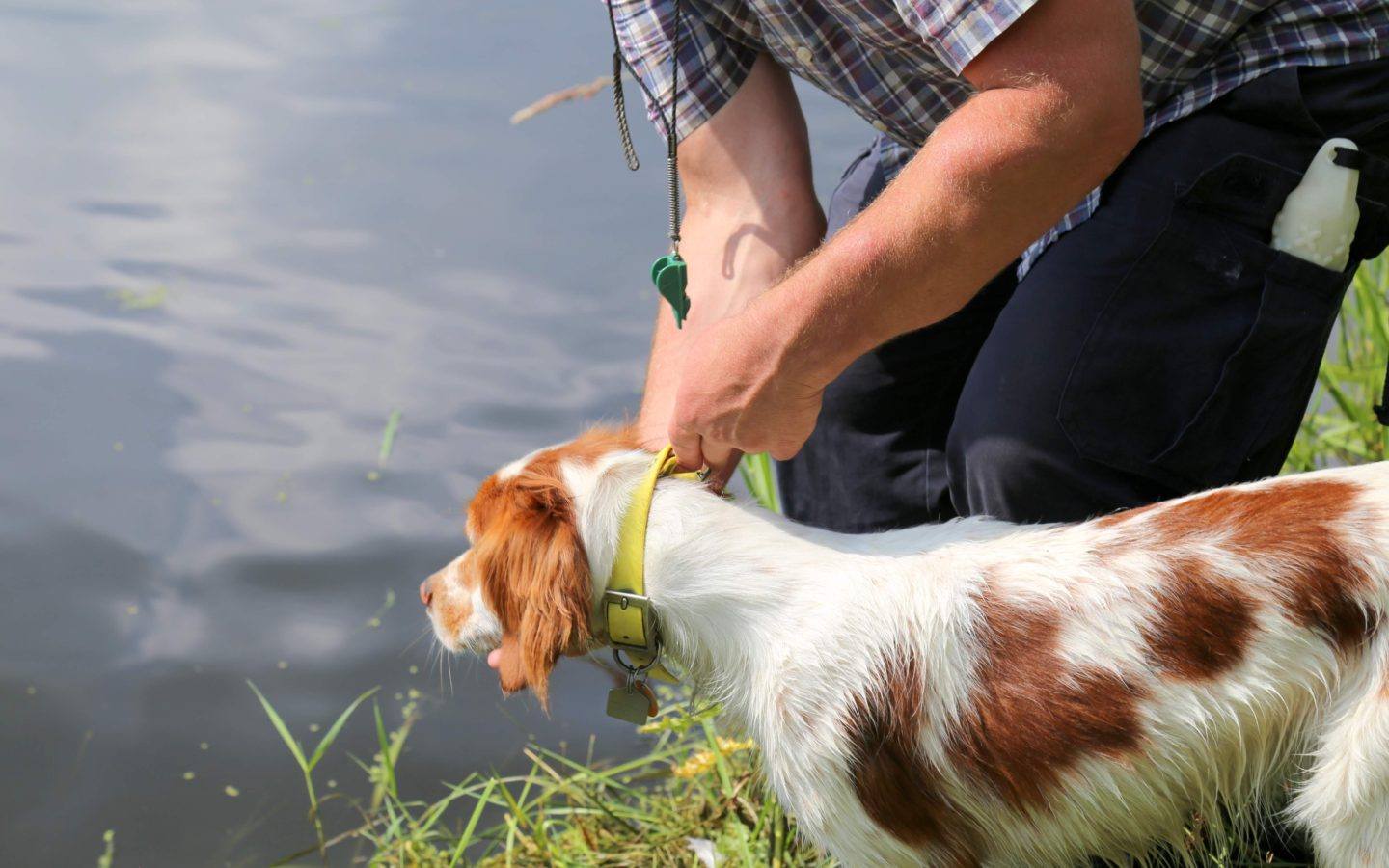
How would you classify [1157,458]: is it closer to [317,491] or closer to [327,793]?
[327,793]

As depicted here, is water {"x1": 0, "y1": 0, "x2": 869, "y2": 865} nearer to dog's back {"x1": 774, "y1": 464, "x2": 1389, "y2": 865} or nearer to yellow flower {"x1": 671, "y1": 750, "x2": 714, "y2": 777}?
yellow flower {"x1": 671, "y1": 750, "x2": 714, "y2": 777}

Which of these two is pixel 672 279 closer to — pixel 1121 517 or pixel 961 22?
pixel 961 22

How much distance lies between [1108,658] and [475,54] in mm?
5008

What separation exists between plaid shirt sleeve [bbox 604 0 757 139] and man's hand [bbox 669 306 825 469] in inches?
29.1

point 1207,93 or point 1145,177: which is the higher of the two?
point 1207,93

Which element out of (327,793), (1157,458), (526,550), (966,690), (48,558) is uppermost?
(1157,458)

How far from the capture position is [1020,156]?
6.30 feet

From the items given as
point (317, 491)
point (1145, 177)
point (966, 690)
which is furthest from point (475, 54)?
point (966, 690)

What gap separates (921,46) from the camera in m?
2.28

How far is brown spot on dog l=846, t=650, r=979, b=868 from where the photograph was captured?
6.91 feet

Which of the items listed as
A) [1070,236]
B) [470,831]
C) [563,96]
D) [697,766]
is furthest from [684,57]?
[563,96]

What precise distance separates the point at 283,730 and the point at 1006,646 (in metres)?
1.82

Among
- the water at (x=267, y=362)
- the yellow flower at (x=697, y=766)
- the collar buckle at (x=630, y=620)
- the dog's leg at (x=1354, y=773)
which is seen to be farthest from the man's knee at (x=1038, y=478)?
the water at (x=267, y=362)

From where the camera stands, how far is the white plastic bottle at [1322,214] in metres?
2.19
